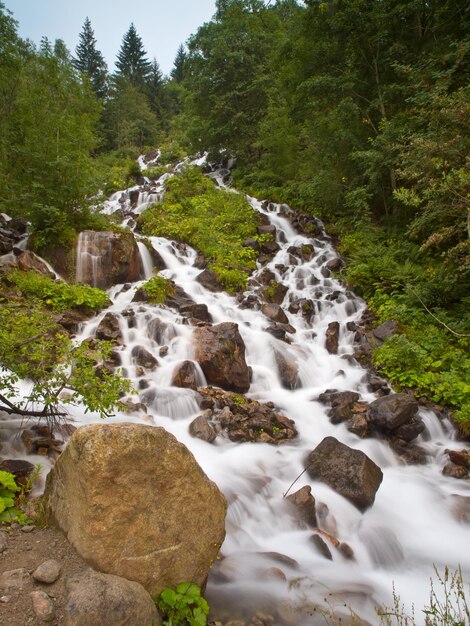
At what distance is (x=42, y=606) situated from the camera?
258 cm

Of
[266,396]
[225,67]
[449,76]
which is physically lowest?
[266,396]

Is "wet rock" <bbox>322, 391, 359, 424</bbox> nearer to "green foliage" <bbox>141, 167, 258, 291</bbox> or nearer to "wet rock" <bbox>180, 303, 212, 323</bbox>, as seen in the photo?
"wet rock" <bbox>180, 303, 212, 323</bbox>

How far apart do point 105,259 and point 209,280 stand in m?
3.72

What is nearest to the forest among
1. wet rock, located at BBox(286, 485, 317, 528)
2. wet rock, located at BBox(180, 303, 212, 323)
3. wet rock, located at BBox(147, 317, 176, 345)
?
wet rock, located at BBox(286, 485, 317, 528)

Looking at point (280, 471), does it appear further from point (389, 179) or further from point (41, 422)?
point (389, 179)

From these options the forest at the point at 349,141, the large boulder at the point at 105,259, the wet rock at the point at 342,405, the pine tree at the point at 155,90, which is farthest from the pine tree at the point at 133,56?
the wet rock at the point at 342,405

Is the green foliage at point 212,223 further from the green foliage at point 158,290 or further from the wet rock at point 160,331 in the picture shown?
the wet rock at point 160,331

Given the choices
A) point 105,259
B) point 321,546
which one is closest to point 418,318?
point 321,546

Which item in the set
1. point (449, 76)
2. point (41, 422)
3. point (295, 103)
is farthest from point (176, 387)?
point (295, 103)

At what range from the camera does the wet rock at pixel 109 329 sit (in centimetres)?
965

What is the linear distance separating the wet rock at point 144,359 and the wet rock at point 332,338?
4.95 metres

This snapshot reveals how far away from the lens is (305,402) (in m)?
8.48

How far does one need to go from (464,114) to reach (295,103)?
8.90m

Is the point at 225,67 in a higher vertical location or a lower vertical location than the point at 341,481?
higher
